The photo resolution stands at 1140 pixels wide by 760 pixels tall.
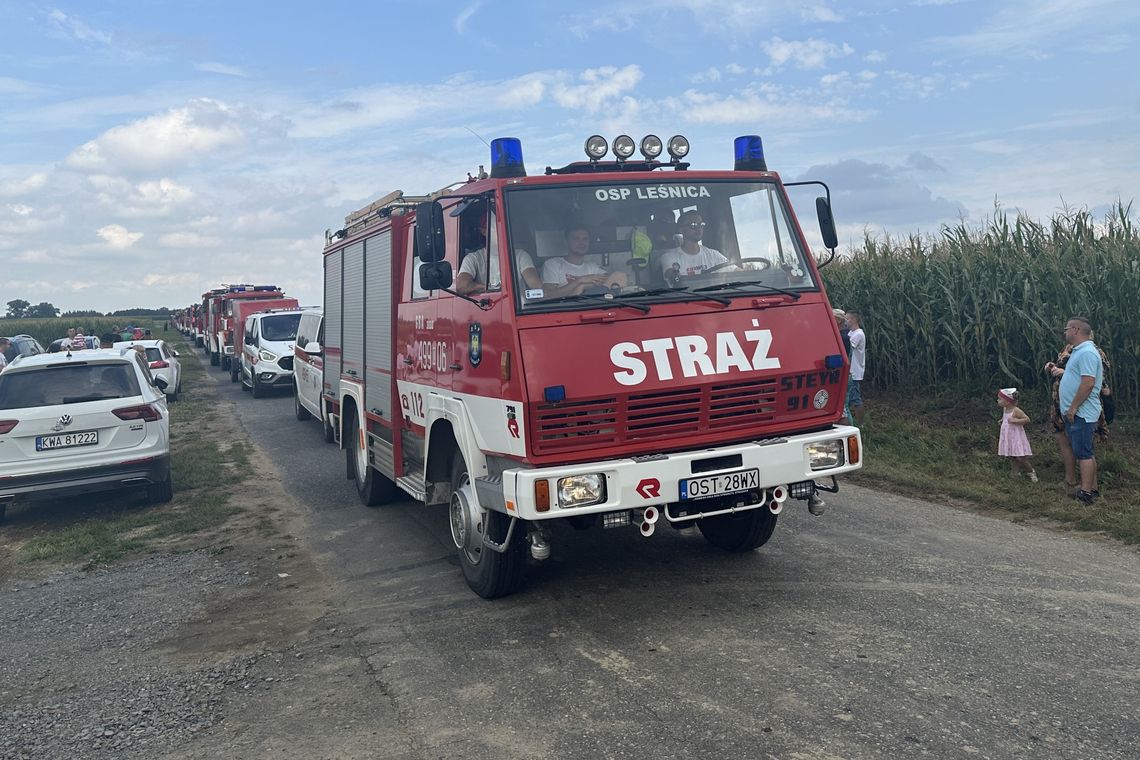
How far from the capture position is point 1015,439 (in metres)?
9.50

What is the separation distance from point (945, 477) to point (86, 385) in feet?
29.1

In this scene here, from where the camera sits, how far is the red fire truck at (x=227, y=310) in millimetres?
30984

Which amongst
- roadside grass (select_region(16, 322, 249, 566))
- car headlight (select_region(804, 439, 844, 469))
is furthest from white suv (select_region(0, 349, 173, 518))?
car headlight (select_region(804, 439, 844, 469))

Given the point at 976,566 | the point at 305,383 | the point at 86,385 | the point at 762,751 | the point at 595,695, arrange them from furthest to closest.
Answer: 1. the point at 305,383
2. the point at 86,385
3. the point at 976,566
4. the point at 595,695
5. the point at 762,751

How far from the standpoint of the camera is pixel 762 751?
12.9 feet

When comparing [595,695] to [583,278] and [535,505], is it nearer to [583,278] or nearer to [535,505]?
[535,505]

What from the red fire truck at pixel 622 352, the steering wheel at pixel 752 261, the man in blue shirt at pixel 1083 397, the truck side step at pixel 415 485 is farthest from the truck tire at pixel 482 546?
the man in blue shirt at pixel 1083 397

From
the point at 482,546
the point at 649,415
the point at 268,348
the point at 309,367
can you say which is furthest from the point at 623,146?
the point at 268,348

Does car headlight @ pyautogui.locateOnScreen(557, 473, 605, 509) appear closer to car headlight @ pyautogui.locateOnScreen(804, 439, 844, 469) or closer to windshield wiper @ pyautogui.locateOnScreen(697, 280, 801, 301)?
car headlight @ pyautogui.locateOnScreen(804, 439, 844, 469)

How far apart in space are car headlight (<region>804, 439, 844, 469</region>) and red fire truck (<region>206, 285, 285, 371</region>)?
26.0 metres

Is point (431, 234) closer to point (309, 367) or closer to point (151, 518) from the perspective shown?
point (151, 518)

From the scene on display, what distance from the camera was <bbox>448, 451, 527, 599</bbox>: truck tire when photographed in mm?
5949

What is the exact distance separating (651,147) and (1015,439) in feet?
17.2

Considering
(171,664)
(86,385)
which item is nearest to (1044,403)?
(171,664)
